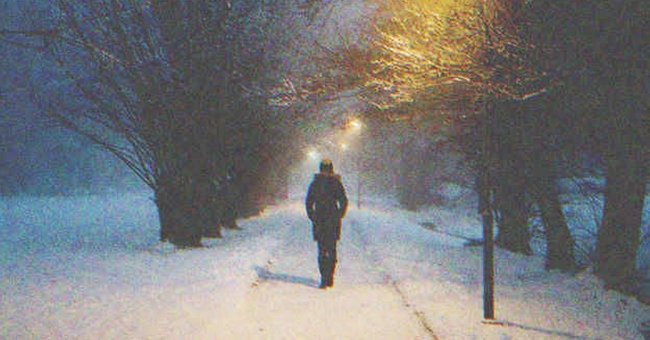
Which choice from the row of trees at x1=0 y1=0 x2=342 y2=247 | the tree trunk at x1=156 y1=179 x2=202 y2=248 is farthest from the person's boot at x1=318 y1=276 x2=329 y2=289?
the tree trunk at x1=156 y1=179 x2=202 y2=248

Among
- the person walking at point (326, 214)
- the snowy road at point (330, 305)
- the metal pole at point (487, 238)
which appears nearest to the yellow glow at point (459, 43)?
the metal pole at point (487, 238)

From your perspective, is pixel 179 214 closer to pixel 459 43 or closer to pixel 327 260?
pixel 327 260

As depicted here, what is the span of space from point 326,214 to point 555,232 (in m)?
5.46

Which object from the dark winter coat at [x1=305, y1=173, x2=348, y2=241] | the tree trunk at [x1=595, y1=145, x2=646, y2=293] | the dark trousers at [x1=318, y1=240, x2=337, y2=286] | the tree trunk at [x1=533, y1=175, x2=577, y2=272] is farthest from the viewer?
the tree trunk at [x1=533, y1=175, x2=577, y2=272]

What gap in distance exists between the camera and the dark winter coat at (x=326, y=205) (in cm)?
767

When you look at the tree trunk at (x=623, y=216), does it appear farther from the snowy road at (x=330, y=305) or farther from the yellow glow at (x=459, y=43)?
the snowy road at (x=330, y=305)

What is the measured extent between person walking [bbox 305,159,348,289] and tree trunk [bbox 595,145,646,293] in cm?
458

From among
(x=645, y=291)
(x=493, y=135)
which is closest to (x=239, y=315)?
(x=493, y=135)

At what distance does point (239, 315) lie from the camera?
227 inches

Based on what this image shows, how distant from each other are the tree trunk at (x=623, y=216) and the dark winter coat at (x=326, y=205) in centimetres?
458

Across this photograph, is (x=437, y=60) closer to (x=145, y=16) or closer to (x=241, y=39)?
(x=241, y=39)

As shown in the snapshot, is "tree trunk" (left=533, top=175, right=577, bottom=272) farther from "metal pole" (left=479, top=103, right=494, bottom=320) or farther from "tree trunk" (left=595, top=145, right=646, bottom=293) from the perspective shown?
"metal pole" (left=479, top=103, right=494, bottom=320)

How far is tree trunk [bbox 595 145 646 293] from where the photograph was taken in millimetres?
7461

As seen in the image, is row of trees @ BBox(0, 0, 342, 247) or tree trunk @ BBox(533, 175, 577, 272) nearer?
tree trunk @ BBox(533, 175, 577, 272)
